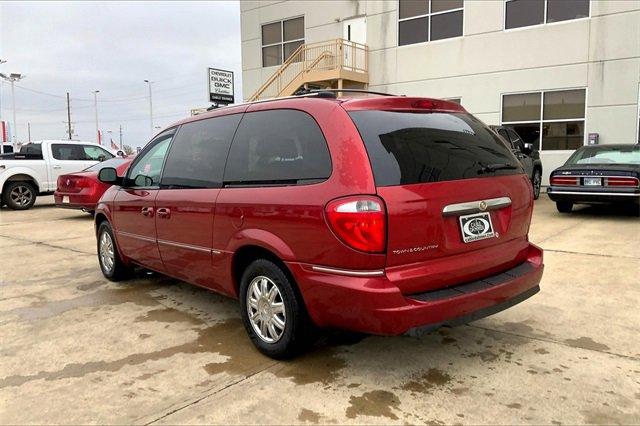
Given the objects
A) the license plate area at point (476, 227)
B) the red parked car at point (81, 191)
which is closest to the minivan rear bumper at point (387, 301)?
the license plate area at point (476, 227)

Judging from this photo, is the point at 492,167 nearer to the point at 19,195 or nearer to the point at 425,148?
the point at 425,148

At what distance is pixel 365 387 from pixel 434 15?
48.6ft

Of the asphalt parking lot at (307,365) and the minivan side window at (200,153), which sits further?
the minivan side window at (200,153)

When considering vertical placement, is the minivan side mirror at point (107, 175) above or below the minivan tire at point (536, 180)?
above

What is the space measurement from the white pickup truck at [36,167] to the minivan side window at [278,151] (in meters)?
12.1

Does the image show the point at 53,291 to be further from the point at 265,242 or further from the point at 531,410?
the point at 531,410

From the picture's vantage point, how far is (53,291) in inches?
221

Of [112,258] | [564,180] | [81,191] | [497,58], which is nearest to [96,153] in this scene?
[81,191]

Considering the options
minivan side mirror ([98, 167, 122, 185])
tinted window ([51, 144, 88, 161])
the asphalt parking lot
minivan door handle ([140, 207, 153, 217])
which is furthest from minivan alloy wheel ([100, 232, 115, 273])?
tinted window ([51, 144, 88, 161])

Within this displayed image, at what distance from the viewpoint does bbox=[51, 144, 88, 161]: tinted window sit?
14383 millimetres

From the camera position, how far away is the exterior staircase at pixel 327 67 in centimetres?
1616

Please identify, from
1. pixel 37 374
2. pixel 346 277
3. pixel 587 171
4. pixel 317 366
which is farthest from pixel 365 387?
pixel 587 171

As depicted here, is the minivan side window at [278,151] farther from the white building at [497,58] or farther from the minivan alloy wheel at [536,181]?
the white building at [497,58]

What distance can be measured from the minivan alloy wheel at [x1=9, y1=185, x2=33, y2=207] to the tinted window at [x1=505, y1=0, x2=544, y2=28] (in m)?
13.9
